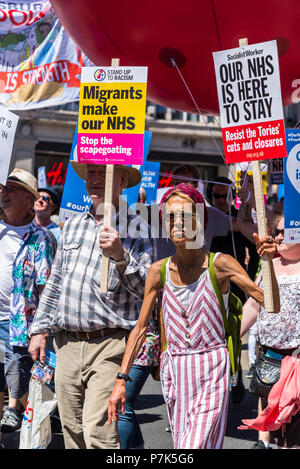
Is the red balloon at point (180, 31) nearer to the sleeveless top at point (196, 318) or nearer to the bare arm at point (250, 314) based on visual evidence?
the bare arm at point (250, 314)

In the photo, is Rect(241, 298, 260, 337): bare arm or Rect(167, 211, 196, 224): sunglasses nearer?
Rect(167, 211, 196, 224): sunglasses

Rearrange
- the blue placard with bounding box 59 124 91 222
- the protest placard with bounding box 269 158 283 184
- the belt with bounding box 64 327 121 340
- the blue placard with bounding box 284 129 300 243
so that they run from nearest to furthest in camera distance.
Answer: the belt with bounding box 64 327 121 340 → the blue placard with bounding box 284 129 300 243 → the blue placard with bounding box 59 124 91 222 → the protest placard with bounding box 269 158 283 184

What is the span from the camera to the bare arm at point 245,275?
323 centimetres

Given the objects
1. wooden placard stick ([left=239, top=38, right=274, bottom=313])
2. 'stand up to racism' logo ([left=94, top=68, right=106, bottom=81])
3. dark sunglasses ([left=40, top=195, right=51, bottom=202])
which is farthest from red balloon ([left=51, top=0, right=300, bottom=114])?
dark sunglasses ([left=40, top=195, right=51, bottom=202])

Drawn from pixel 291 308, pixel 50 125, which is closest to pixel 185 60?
pixel 291 308

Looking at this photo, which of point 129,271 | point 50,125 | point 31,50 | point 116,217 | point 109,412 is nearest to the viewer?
point 109,412

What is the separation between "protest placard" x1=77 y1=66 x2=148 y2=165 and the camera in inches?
150

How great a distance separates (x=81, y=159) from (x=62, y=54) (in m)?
3.67

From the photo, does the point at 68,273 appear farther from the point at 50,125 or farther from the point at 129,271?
the point at 50,125

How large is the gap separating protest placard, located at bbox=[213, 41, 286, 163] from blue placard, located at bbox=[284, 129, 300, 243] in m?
1.11

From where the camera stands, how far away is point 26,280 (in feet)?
16.4

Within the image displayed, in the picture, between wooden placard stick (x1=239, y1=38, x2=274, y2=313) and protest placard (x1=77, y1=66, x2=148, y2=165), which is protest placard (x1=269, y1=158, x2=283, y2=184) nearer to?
protest placard (x1=77, y1=66, x2=148, y2=165)

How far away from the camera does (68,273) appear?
3.82 m

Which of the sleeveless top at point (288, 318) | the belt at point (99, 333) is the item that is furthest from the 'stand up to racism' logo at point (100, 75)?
the sleeveless top at point (288, 318)
